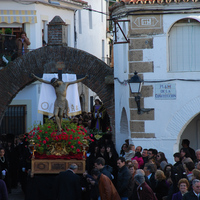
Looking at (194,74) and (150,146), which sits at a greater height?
(194,74)

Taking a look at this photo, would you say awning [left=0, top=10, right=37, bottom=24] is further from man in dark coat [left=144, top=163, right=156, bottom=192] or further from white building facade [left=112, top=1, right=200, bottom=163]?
man in dark coat [left=144, top=163, right=156, bottom=192]

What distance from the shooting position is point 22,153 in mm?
20422

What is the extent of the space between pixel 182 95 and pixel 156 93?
0.70 m

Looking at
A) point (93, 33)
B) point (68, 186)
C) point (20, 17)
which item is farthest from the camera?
point (93, 33)

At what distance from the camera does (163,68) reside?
18484 mm

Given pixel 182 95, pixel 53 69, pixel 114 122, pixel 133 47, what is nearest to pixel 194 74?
pixel 182 95

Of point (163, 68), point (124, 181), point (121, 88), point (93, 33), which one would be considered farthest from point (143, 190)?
point (93, 33)

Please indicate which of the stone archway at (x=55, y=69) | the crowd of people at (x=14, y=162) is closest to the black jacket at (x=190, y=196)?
the crowd of people at (x=14, y=162)

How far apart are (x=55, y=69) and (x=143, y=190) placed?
9.72 meters

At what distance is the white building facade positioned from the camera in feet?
60.3

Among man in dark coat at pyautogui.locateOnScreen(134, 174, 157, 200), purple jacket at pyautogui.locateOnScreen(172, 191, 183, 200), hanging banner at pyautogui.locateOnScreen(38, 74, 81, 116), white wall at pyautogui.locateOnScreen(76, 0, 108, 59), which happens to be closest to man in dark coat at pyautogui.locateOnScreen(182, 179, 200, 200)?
purple jacket at pyautogui.locateOnScreen(172, 191, 183, 200)

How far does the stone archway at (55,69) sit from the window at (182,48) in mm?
3429

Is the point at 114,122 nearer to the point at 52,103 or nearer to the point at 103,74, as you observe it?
the point at 103,74

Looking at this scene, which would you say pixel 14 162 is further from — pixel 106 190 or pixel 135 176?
pixel 135 176
